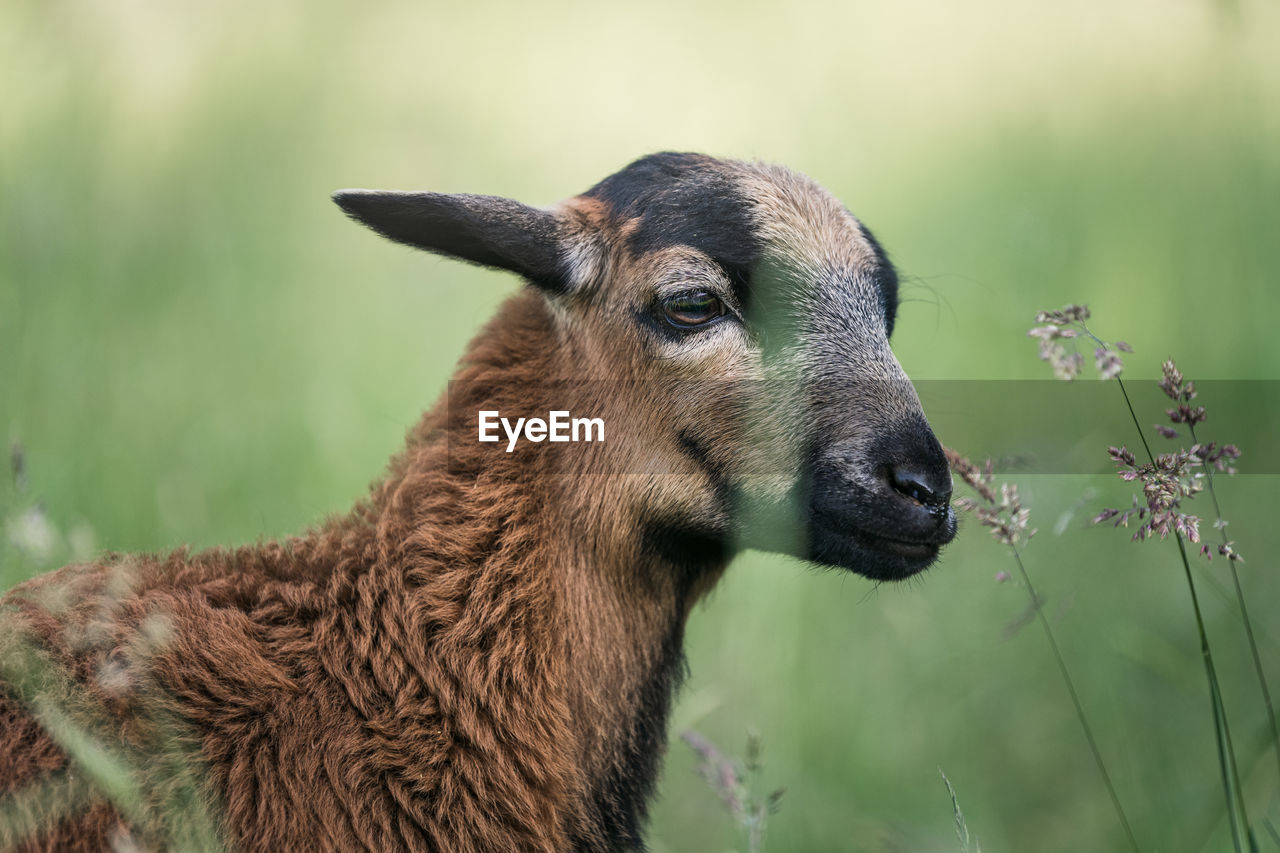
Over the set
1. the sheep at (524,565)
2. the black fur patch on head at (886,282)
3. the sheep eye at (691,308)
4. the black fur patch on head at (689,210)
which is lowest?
the sheep at (524,565)

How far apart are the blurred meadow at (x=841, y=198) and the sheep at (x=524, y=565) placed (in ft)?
2.10

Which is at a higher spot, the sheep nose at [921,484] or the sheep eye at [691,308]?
the sheep eye at [691,308]

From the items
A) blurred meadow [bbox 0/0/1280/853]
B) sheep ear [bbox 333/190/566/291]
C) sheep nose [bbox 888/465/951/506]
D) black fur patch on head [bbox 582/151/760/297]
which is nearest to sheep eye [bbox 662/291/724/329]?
black fur patch on head [bbox 582/151/760/297]

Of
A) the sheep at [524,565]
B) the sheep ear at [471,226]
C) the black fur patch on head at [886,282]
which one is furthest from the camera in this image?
the black fur patch on head at [886,282]

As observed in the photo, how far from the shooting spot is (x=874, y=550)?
3.59 m

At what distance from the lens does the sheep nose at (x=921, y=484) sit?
3500mm

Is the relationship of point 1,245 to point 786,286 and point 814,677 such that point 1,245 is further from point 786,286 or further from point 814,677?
point 814,677

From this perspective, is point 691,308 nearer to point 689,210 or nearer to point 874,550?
point 689,210

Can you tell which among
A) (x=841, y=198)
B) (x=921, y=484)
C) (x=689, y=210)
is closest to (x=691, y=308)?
(x=689, y=210)

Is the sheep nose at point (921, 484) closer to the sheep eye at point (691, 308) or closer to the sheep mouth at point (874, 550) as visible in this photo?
the sheep mouth at point (874, 550)

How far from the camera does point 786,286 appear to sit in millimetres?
3904

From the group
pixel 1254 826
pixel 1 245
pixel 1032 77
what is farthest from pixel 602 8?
pixel 1254 826

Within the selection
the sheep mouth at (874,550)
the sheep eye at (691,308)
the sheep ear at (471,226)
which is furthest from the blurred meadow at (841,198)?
the sheep ear at (471,226)

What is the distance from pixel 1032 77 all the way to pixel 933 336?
2694 mm
